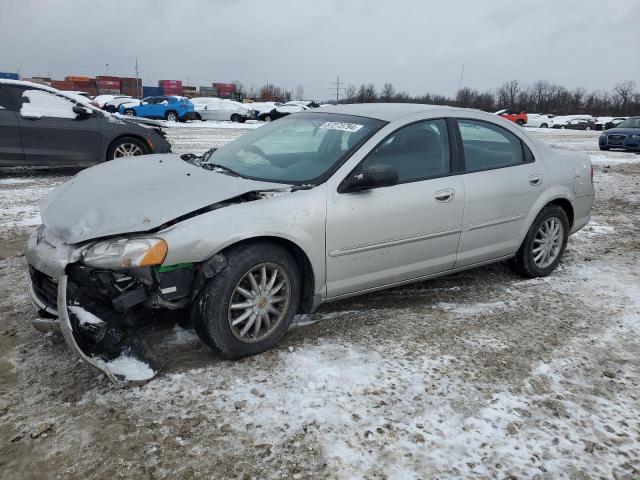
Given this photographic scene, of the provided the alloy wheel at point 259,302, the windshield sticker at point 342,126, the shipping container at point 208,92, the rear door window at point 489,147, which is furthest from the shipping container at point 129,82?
the alloy wheel at point 259,302

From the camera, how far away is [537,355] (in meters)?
3.36

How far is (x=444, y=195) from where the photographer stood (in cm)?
382

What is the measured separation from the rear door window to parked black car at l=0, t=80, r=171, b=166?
628cm

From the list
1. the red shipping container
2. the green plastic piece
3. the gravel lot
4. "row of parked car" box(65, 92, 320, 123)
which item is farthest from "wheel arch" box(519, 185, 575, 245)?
the red shipping container

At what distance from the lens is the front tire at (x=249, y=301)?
2908 mm

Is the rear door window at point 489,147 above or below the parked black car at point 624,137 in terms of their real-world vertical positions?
below

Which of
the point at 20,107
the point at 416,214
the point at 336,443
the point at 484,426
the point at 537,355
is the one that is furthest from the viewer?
the point at 20,107

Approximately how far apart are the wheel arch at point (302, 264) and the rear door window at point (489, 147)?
1.61 metres

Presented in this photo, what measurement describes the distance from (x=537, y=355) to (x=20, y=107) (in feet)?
27.1

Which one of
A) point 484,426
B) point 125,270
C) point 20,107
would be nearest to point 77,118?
point 20,107

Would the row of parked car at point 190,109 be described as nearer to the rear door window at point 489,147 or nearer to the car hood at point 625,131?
the car hood at point 625,131

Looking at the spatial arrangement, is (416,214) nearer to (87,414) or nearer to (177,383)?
(177,383)

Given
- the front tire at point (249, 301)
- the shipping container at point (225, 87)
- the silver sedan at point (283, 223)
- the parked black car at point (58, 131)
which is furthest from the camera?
the shipping container at point (225, 87)

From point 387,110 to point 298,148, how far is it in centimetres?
78
